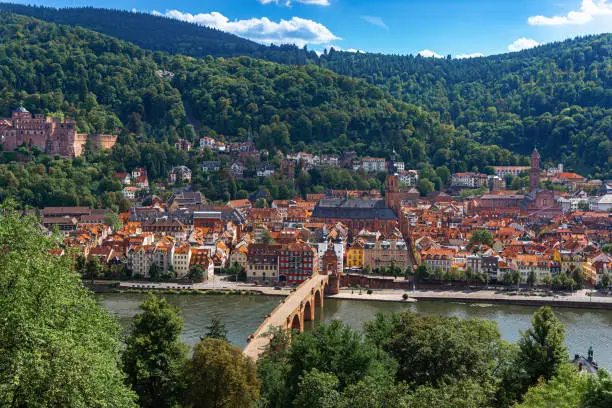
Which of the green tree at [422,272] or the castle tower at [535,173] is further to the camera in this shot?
the castle tower at [535,173]

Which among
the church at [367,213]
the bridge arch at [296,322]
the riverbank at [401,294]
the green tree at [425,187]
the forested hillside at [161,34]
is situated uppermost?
the forested hillside at [161,34]

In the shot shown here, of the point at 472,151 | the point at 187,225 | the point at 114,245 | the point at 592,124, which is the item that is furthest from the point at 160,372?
the point at 592,124

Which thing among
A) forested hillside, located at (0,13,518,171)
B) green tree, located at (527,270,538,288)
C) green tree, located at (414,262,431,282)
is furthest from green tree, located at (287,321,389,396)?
forested hillside, located at (0,13,518,171)

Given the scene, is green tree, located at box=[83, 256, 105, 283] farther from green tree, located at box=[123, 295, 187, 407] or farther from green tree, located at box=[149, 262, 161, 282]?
green tree, located at box=[123, 295, 187, 407]

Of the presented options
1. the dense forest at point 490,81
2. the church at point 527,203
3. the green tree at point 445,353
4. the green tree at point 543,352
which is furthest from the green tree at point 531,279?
the dense forest at point 490,81

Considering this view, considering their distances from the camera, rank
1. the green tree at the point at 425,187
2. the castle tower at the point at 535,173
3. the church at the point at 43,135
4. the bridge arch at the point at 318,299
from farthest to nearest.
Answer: the green tree at the point at 425,187 → the castle tower at the point at 535,173 → the church at the point at 43,135 → the bridge arch at the point at 318,299

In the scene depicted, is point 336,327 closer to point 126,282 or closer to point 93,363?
point 93,363

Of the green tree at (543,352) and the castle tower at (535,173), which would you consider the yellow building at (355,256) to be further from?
the castle tower at (535,173)
